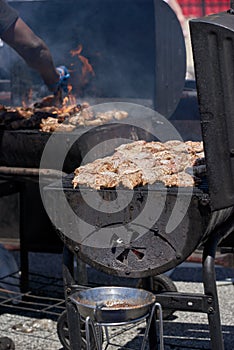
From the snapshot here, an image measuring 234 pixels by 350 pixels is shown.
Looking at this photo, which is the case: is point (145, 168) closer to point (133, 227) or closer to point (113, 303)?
point (133, 227)

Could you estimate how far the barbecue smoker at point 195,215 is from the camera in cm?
345

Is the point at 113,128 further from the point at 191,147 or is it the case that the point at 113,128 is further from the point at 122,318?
the point at 122,318

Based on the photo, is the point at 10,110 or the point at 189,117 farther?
the point at 189,117

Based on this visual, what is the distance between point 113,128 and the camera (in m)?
5.39

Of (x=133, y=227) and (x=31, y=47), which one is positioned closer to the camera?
(x=133, y=227)

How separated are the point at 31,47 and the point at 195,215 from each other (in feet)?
10.1

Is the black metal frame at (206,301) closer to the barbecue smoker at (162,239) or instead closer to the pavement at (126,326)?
the barbecue smoker at (162,239)

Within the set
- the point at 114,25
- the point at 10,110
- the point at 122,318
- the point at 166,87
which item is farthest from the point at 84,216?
the point at 114,25

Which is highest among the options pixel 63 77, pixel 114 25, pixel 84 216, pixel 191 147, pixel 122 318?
pixel 114 25

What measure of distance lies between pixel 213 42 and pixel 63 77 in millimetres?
3461

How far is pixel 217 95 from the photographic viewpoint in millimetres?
3471

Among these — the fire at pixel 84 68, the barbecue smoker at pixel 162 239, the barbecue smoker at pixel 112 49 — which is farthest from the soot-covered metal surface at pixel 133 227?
the fire at pixel 84 68

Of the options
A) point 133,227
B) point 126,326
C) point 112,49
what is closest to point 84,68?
point 112,49

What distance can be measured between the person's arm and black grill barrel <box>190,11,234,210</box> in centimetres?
285
